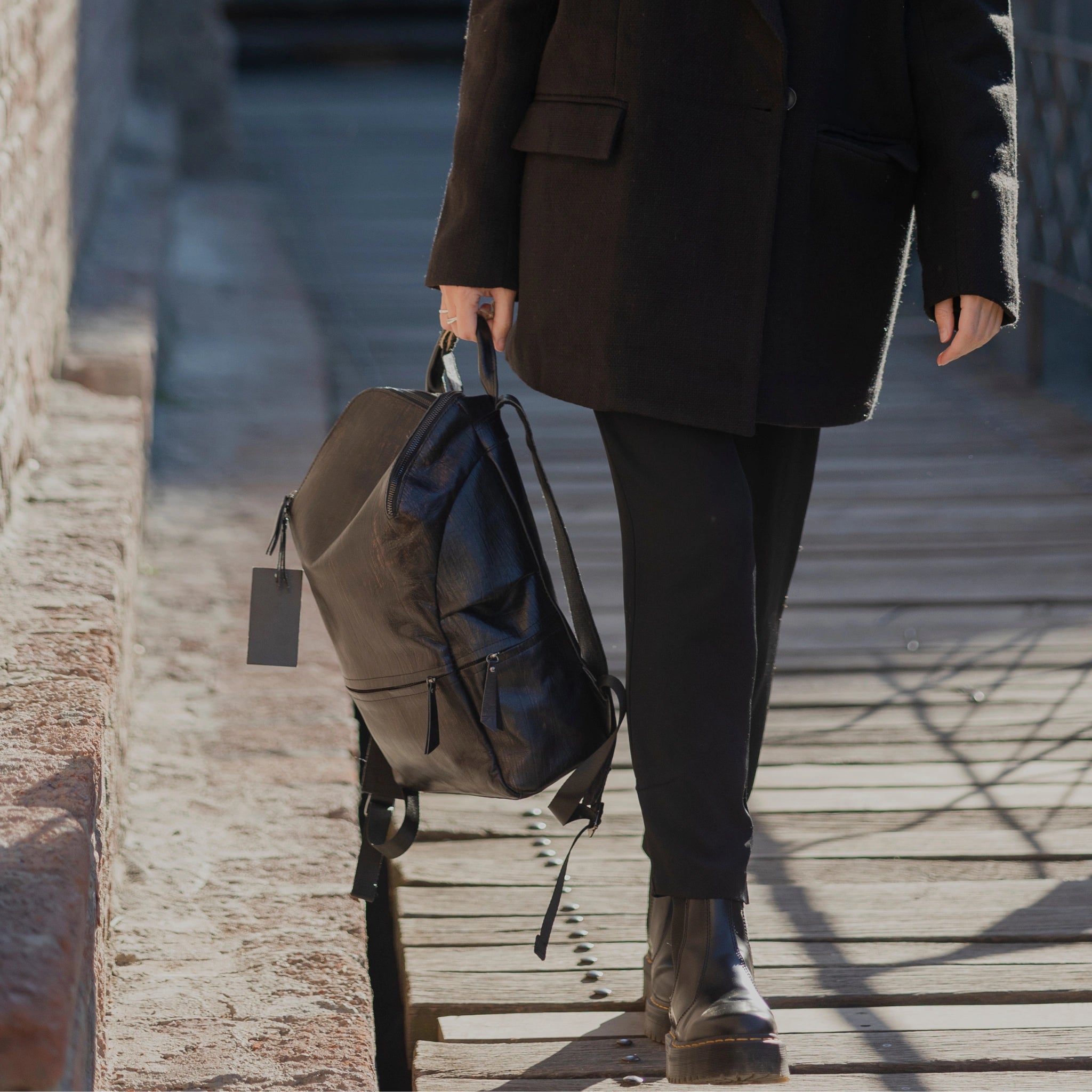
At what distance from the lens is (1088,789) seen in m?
2.53

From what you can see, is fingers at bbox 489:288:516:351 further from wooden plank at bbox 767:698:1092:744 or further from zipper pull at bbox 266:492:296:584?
wooden plank at bbox 767:698:1092:744

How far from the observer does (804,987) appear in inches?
76.4

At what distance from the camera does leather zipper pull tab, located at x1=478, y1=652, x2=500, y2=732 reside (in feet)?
5.44

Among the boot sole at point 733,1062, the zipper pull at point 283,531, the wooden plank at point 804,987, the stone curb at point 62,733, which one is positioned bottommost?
the wooden plank at point 804,987

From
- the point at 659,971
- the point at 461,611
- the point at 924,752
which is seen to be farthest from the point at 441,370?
the point at 924,752

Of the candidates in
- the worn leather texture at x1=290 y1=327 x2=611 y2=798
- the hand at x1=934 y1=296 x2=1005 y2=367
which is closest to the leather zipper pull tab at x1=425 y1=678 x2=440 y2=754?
the worn leather texture at x1=290 y1=327 x2=611 y2=798

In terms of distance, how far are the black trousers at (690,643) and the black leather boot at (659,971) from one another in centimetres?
6

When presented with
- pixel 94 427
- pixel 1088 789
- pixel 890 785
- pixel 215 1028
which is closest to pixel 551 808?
pixel 215 1028

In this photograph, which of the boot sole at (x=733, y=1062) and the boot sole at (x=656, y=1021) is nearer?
the boot sole at (x=733, y=1062)

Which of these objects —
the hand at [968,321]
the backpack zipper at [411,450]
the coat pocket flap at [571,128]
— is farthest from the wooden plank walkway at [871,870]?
the coat pocket flap at [571,128]

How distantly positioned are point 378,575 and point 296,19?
15342 mm

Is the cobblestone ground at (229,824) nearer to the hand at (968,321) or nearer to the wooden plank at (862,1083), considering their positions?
the wooden plank at (862,1083)

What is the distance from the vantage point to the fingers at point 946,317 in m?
1.73

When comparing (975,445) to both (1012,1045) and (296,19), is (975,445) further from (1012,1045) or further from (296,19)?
(296,19)
